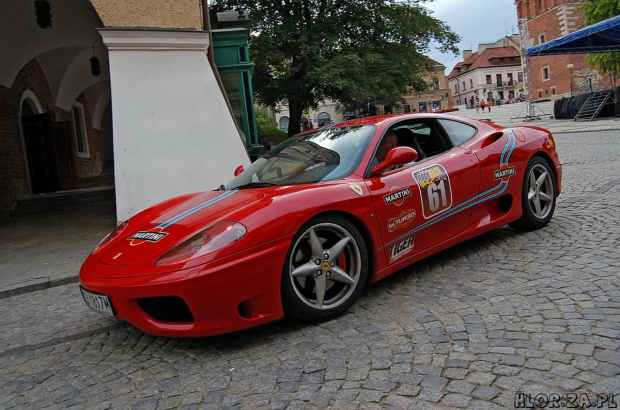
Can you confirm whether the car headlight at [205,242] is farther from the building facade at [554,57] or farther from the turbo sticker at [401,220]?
the building facade at [554,57]

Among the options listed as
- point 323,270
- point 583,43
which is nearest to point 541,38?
point 583,43

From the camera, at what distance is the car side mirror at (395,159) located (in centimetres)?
331

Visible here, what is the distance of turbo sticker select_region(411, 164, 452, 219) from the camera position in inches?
138

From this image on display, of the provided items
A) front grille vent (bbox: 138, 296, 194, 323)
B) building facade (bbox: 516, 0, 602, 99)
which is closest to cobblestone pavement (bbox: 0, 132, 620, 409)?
front grille vent (bbox: 138, 296, 194, 323)

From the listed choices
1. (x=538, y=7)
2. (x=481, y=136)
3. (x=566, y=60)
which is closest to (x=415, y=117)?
(x=481, y=136)

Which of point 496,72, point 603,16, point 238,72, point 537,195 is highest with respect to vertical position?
point 496,72

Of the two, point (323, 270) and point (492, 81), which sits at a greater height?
point (492, 81)

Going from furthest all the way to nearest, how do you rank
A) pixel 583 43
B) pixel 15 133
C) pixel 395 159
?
pixel 583 43 → pixel 15 133 → pixel 395 159

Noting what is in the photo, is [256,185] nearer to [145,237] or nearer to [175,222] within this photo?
[175,222]

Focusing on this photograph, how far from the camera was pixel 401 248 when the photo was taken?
3359 millimetres

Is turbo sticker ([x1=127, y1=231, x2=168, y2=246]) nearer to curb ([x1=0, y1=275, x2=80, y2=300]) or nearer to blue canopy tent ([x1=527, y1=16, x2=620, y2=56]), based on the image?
curb ([x1=0, y1=275, x2=80, y2=300])

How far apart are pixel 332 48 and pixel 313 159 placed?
1842 cm

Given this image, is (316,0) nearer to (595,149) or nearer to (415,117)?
(595,149)

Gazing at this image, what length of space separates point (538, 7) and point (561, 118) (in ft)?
126
